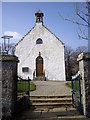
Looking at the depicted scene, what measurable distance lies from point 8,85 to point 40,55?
55.2ft

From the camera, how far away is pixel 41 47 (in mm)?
21734

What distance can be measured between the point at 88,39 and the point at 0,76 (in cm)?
324

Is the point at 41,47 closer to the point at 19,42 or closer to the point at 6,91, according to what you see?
the point at 19,42

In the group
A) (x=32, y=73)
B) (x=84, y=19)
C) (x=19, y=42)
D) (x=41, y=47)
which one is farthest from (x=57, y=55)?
(x=84, y=19)

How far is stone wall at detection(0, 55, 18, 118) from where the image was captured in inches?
184

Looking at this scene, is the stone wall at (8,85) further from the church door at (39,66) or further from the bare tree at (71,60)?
the bare tree at (71,60)

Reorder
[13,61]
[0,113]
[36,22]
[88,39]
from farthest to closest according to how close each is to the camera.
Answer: [36,22] → [88,39] → [13,61] → [0,113]

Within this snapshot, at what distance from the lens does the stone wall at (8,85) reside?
467 centimetres

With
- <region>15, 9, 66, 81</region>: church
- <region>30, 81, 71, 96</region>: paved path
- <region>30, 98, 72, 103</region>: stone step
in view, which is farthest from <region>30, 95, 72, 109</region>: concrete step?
<region>15, 9, 66, 81</region>: church

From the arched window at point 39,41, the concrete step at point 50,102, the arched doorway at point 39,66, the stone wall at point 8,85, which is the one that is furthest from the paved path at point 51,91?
the arched window at point 39,41

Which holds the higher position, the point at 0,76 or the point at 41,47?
the point at 41,47

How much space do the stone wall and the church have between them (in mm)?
15769

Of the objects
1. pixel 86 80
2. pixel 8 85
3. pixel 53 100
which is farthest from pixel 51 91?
pixel 8 85

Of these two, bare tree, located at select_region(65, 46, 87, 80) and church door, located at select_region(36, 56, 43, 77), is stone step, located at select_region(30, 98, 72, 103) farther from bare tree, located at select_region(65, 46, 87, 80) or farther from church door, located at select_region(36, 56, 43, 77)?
bare tree, located at select_region(65, 46, 87, 80)
